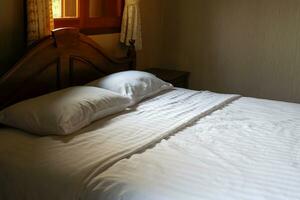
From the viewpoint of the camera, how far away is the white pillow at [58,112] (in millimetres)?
2086

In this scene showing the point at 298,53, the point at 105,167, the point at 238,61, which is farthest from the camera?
the point at 238,61

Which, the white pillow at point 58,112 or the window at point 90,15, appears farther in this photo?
the window at point 90,15

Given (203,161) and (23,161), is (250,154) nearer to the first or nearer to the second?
(203,161)

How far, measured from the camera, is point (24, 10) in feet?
8.37

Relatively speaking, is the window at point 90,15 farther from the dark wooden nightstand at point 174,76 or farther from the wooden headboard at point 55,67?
the dark wooden nightstand at point 174,76

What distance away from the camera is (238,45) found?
157 inches

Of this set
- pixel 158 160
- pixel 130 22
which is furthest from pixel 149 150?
pixel 130 22

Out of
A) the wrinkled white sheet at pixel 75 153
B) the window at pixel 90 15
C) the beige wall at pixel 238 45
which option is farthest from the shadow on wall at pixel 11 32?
the beige wall at pixel 238 45

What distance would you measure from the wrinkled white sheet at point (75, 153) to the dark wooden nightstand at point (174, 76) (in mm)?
1234

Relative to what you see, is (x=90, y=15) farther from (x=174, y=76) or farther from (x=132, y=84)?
(x=174, y=76)

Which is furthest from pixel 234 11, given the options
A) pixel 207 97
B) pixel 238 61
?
pixel 207 97

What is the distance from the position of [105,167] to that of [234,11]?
2.67 m

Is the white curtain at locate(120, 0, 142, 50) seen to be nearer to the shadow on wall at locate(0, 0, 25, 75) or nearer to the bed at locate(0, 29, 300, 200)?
the bed at locate(0, 29, 300, 200)

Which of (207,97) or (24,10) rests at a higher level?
(24,10)
